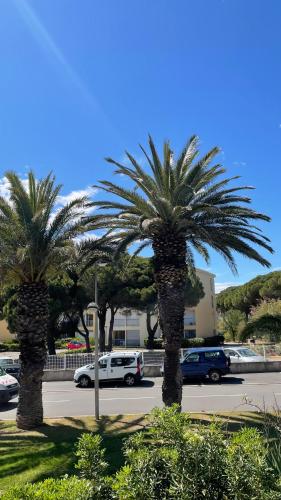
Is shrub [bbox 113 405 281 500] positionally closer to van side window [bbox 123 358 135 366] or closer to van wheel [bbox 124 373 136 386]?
van wheel [bbox 124 373 136 386]

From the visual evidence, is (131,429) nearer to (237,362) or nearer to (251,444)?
(251,444)

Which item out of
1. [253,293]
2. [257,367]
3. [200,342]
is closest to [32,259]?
[257,367]

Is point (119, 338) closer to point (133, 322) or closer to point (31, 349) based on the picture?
point (133, 322)

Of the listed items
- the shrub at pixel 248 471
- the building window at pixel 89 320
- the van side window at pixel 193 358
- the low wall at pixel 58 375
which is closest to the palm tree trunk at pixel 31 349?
the shrub at pixel 248 471

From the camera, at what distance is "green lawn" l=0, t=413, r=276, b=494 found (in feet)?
24.7

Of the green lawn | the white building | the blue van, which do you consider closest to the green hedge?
the white building

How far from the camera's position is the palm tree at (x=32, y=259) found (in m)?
12.9

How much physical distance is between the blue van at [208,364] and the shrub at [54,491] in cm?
2046

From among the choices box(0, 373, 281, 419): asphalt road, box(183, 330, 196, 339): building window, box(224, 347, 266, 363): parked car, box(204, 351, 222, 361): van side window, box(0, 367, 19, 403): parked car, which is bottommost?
box(0, 373, 281, 419): asphalt road

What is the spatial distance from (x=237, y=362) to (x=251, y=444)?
24.0 m

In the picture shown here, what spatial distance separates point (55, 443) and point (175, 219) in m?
6.86

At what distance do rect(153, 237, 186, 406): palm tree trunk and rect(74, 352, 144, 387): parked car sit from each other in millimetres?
10004

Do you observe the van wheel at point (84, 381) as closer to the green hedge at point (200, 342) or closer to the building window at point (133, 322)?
the green hedge at point (200, 342)

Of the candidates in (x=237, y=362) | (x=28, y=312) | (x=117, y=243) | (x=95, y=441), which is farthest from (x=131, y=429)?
(x=237, y=362)
